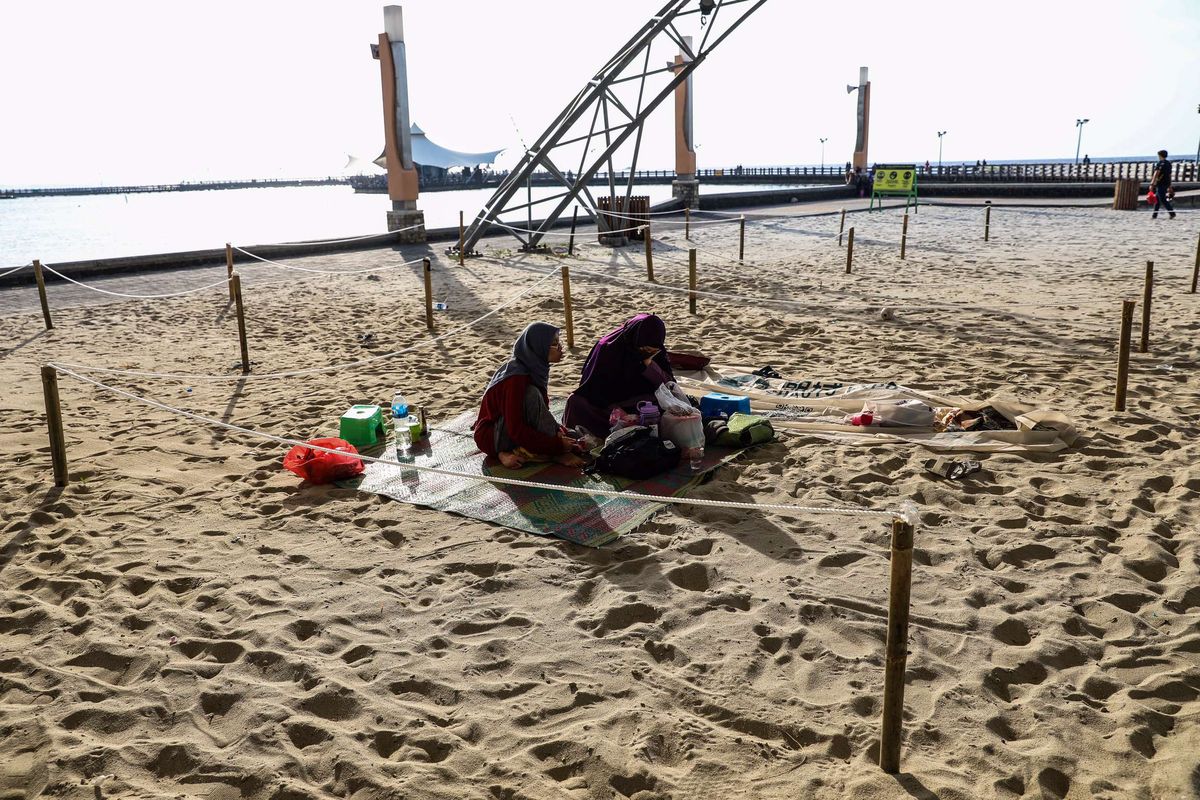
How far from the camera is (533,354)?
5.51 m

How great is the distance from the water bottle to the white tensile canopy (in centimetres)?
7070

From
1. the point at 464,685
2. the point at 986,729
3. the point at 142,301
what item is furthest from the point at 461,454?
the point at 142,301

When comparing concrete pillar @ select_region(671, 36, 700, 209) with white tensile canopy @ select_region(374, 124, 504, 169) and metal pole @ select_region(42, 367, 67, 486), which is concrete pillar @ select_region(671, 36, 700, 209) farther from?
white tensile canopy @ select_region(374, 124, 504, 169)

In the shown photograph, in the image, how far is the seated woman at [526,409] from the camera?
550 cm

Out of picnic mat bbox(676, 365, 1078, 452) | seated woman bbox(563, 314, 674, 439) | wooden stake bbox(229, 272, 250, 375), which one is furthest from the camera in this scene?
wooden stake bbox(229, 272, 250, 375)

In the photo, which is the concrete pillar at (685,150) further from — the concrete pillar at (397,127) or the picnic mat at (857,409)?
the picnic mat at (857,409)

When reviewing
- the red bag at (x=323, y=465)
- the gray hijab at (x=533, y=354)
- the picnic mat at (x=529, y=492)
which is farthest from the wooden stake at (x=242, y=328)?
the gray hijab at (x=533, y=354)

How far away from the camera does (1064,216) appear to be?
74.0 feet

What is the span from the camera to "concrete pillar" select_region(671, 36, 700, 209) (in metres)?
27.2

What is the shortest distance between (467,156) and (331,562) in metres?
79.3

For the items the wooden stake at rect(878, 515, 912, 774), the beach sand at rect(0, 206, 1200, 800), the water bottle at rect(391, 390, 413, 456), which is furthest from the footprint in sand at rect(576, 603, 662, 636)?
the water bottle at rect(391, 390, 413, 456)

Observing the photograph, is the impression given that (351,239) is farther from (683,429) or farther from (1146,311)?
(1146,311)

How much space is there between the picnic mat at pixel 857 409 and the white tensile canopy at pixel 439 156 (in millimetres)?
70463

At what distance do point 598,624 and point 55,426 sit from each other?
3.81 m
